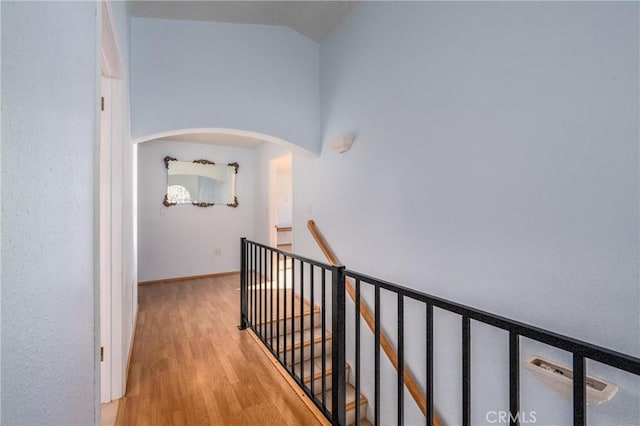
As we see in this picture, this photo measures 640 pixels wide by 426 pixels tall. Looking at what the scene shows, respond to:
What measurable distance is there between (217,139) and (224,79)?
2247 mm

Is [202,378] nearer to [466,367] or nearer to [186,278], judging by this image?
[466,367]

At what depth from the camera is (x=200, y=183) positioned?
4.96 meters

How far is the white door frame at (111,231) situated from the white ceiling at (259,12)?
Result: 994mm

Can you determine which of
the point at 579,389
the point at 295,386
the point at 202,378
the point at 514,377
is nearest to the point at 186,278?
the point at 202,378

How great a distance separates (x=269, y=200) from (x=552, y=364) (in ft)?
13.6

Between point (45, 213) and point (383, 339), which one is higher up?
point (45, 213)

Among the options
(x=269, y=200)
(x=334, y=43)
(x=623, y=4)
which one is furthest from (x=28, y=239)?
(x=269, y=200)

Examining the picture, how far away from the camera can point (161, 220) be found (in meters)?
4.66

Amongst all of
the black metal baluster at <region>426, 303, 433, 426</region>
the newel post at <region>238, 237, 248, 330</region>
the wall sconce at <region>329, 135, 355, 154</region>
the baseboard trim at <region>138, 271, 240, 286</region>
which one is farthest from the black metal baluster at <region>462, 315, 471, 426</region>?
the baseboard trim at <region>138, 271, 240, 286</region>

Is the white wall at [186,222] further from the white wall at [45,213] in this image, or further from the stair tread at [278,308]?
the white wall at [45,213]

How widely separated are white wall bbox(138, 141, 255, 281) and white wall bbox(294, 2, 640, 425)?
333 cm

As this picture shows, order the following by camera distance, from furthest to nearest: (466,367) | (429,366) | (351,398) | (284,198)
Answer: (284,198)
(351,398)
(429,366)
(466,367)

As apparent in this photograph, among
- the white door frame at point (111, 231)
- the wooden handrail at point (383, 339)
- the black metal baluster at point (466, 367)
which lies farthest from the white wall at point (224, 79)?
the black metal baluster at point (466, 367)

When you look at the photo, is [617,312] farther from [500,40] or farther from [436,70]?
[436,70]
